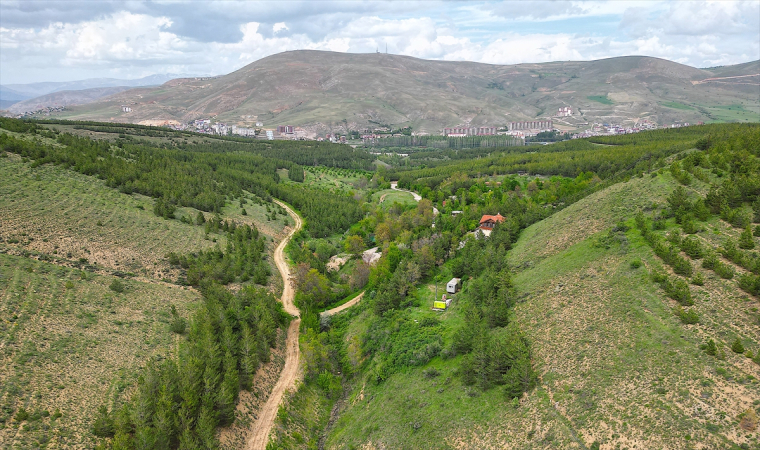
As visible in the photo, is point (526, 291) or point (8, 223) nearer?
point (526, 291)

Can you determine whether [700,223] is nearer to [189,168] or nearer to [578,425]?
[578,425]

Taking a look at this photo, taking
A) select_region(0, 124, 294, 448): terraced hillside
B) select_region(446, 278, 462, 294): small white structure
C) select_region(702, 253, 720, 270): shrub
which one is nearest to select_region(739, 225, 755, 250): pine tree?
select_region(702, 253, 720, 270): shrub

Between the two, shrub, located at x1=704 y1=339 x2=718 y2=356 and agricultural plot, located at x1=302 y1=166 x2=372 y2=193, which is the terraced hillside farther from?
agricultural plot, located at x1=302 y1=166 x2=372 y2=193

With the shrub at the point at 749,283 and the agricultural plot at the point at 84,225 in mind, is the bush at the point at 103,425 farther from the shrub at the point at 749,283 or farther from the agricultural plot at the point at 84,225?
the shrub at the point at 749,283

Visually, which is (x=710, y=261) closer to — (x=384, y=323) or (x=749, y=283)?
(x=749, y=283)

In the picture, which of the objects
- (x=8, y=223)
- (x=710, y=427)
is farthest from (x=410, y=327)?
(x=8, y=223)

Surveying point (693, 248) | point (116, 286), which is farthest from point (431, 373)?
point (116, 286)
